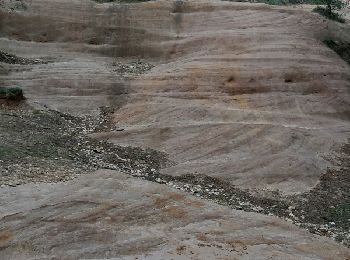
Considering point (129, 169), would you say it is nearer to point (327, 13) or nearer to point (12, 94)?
point (12, 94)

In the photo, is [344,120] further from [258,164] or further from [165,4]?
[165,4]

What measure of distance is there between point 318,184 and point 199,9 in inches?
358

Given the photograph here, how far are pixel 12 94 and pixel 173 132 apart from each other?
4.90 meters

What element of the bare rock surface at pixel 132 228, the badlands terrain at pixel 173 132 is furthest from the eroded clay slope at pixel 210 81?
the bare rock surface at pixel 132 228

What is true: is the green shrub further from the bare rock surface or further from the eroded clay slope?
the bare rock surface

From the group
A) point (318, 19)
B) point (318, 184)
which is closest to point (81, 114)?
point (318, 184)

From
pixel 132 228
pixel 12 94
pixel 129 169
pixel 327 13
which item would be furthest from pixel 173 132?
pixel 327 13

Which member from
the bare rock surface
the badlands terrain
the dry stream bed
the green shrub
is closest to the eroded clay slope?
the badlands terrain

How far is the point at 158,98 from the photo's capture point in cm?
1672

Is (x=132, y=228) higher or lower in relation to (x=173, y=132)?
lower

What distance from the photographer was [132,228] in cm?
987

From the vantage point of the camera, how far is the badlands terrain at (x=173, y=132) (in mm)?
9883

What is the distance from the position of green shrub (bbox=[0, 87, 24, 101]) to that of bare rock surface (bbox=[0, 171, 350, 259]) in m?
6.09

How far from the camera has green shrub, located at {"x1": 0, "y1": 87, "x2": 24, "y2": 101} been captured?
1645 cm
